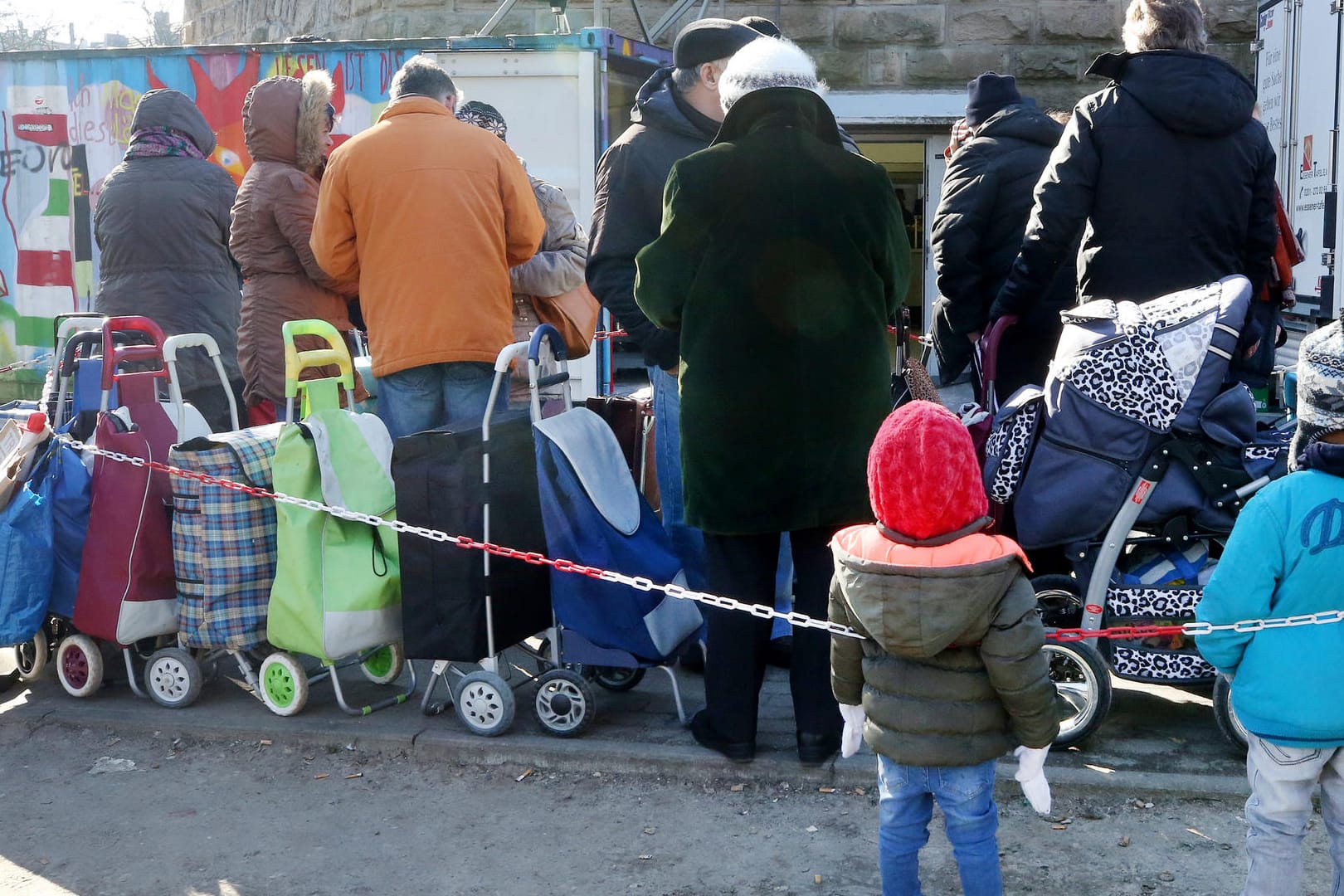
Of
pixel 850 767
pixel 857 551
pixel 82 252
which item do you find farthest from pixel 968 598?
pixel 82 252

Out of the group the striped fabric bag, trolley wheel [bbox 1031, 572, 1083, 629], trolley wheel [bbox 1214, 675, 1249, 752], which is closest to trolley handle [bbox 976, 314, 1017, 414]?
trolley wheel [bbox 1031, 572, 1083, 629]

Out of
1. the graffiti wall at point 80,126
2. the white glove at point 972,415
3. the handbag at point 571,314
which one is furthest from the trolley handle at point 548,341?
the graffiti wall at point 80,126

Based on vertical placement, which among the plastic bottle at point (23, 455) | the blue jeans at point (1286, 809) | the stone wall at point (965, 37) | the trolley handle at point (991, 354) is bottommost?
the blue jeans at point (1286, 809)

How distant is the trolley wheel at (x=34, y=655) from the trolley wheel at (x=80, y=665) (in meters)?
0.13

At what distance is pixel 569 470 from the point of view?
439cm

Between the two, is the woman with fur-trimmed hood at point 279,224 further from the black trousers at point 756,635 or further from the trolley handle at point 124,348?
the black trousers at point 756,635

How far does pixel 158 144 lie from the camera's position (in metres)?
6.36

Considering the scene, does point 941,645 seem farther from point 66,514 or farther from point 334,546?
point 66,514

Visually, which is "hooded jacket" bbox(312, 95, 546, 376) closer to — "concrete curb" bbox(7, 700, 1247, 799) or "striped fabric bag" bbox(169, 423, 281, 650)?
"striped fabric bag" bbox(169, 423, 281, 650)

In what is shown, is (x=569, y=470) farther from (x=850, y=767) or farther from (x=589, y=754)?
(x=850, y=767)

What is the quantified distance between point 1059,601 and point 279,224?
3393 millimetres

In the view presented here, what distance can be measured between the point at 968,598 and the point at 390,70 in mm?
7975

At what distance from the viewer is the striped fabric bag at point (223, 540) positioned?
4.66m

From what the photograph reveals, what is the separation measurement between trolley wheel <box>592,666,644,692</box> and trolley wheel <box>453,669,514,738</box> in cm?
47
